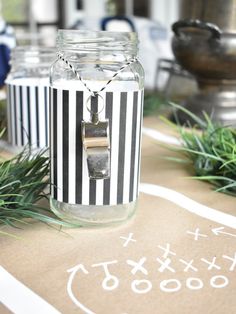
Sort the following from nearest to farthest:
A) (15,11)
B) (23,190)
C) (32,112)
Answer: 1. (23,190)
2. (32,112)
3. (15,11)

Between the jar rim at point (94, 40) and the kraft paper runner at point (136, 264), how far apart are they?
0.47 feet

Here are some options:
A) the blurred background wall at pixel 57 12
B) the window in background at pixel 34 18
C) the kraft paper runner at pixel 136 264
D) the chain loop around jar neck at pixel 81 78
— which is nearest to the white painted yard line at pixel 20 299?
the kraft paper runner at pixel 136 264

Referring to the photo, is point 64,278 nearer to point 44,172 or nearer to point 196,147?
point 44,172

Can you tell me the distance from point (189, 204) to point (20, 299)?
0.20 m

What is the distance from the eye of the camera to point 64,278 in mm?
288

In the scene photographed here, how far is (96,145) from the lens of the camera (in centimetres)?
33

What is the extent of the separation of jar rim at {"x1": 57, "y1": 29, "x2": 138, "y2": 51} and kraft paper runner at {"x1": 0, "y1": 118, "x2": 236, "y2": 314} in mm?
142

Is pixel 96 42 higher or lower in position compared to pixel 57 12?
higher

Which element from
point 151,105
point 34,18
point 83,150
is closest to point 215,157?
point 83,150

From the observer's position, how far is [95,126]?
0.33 meters

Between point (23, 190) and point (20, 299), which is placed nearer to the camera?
point (20, 299)

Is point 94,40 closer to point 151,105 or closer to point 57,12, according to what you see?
point 151,105

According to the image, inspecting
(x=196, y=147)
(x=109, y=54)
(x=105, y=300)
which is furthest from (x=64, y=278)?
(x=196, y=147)

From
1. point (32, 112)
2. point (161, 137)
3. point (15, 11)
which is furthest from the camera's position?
point (15, 11)
